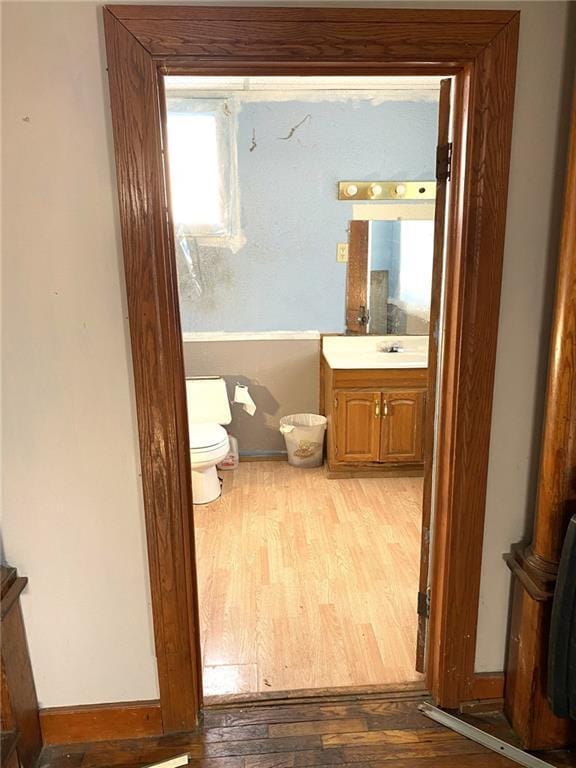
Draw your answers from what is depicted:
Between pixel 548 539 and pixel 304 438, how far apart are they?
7.38 ft

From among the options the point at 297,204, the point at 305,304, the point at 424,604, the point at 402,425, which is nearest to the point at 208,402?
the point at 305,304

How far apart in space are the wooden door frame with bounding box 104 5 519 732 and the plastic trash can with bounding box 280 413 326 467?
6.52 feet

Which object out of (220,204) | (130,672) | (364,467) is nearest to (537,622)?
(130,672)

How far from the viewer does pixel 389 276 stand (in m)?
3.62

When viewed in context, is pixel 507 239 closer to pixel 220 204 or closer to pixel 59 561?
pixel 59 561

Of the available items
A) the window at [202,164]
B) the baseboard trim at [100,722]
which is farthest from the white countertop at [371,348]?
the baseboard trim at [100,722]


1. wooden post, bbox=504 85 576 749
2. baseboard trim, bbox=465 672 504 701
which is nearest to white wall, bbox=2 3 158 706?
baseboard trim, bbox=465 672 504 701

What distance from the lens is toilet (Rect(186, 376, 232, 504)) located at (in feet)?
10.1

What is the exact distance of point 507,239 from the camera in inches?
56.3

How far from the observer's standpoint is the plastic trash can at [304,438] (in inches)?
144

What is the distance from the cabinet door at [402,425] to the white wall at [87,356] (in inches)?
69.0

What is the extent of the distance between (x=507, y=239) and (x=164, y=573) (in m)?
1.34

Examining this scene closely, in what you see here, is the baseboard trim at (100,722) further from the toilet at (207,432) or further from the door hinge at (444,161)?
the door hinge at (444,161)

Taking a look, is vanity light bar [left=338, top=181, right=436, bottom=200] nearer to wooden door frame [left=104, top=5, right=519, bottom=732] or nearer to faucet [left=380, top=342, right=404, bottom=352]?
faucet [left=380, top=342, right=404, bottom=352]
